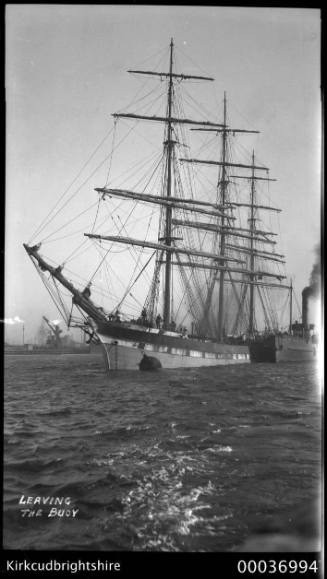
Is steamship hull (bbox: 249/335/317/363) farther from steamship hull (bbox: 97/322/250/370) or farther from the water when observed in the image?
the water

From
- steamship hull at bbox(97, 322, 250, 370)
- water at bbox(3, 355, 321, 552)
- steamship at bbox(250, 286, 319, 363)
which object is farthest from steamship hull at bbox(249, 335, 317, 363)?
water at bbox(3, 355, 321, 552)

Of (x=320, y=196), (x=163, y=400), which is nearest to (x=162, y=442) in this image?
(x=163, y=400)

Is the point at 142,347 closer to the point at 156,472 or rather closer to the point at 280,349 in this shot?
the point at 280,349

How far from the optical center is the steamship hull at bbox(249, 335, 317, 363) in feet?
121

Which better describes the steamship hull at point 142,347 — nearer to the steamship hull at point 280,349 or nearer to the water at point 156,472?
the steamship hull at point 280,349

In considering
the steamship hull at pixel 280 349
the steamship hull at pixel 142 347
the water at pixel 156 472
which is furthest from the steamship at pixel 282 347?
the water at pixel 156 472

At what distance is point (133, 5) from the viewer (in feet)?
21.9

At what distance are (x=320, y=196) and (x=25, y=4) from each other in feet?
18.7

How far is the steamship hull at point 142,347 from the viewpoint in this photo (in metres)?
26.3

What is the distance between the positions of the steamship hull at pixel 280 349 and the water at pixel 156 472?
1043 inches

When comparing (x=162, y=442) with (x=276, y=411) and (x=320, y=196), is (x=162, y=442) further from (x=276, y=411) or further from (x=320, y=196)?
(x=320, y=196)

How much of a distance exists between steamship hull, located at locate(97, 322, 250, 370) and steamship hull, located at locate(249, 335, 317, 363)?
10.4m

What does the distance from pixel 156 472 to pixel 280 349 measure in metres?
33.0

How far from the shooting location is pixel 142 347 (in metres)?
27.0
